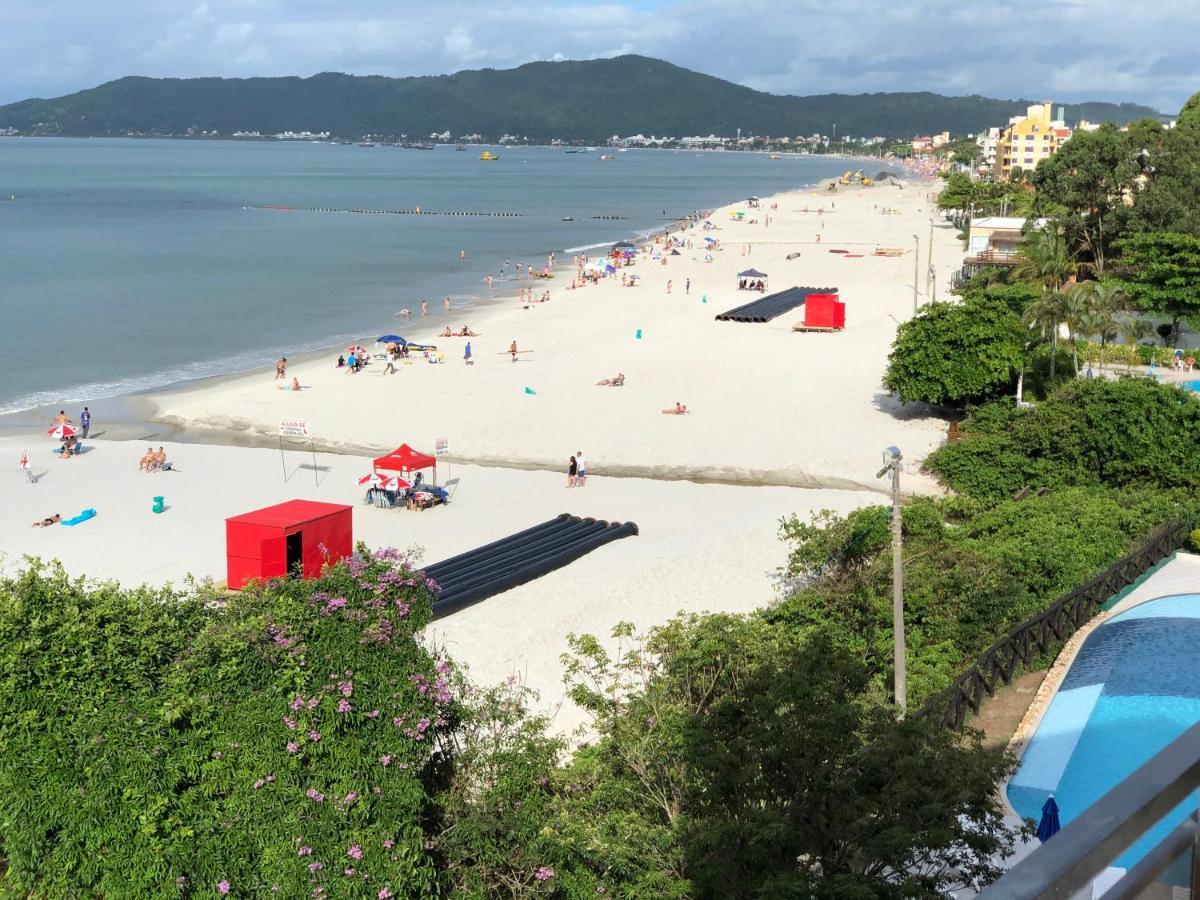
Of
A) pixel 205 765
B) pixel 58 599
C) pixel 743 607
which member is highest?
pixel 58 599

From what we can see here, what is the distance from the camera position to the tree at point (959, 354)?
107 ft

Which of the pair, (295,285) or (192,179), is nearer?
Answer: (295,285)

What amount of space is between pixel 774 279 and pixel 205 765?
57.3m

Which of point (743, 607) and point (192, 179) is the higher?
point (192, 179)

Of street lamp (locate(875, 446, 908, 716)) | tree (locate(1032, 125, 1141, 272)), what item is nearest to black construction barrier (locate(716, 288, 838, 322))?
tree (locate(1032, 125, 1141, 272))

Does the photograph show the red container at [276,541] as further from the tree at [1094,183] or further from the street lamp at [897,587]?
the tree at [1094,183]

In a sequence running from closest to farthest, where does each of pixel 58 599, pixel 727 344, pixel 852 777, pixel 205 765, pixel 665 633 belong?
pixel 852 777 → pixel 205 765 → pixel 58 599 → pixel 665 633 → pixel 727 344

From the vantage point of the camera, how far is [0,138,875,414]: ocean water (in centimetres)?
4688

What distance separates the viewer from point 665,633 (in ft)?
43.2

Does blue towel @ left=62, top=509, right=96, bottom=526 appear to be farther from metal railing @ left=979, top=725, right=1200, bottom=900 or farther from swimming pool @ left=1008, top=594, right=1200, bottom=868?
metal railing @ left=979, top=725, right=1200, bottom=900

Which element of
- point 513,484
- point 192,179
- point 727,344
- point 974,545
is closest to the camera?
point 974,545

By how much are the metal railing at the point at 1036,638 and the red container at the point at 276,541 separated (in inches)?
403

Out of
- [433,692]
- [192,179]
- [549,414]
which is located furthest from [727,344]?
[192,179]

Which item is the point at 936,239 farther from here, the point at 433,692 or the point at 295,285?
the point at 433,692
